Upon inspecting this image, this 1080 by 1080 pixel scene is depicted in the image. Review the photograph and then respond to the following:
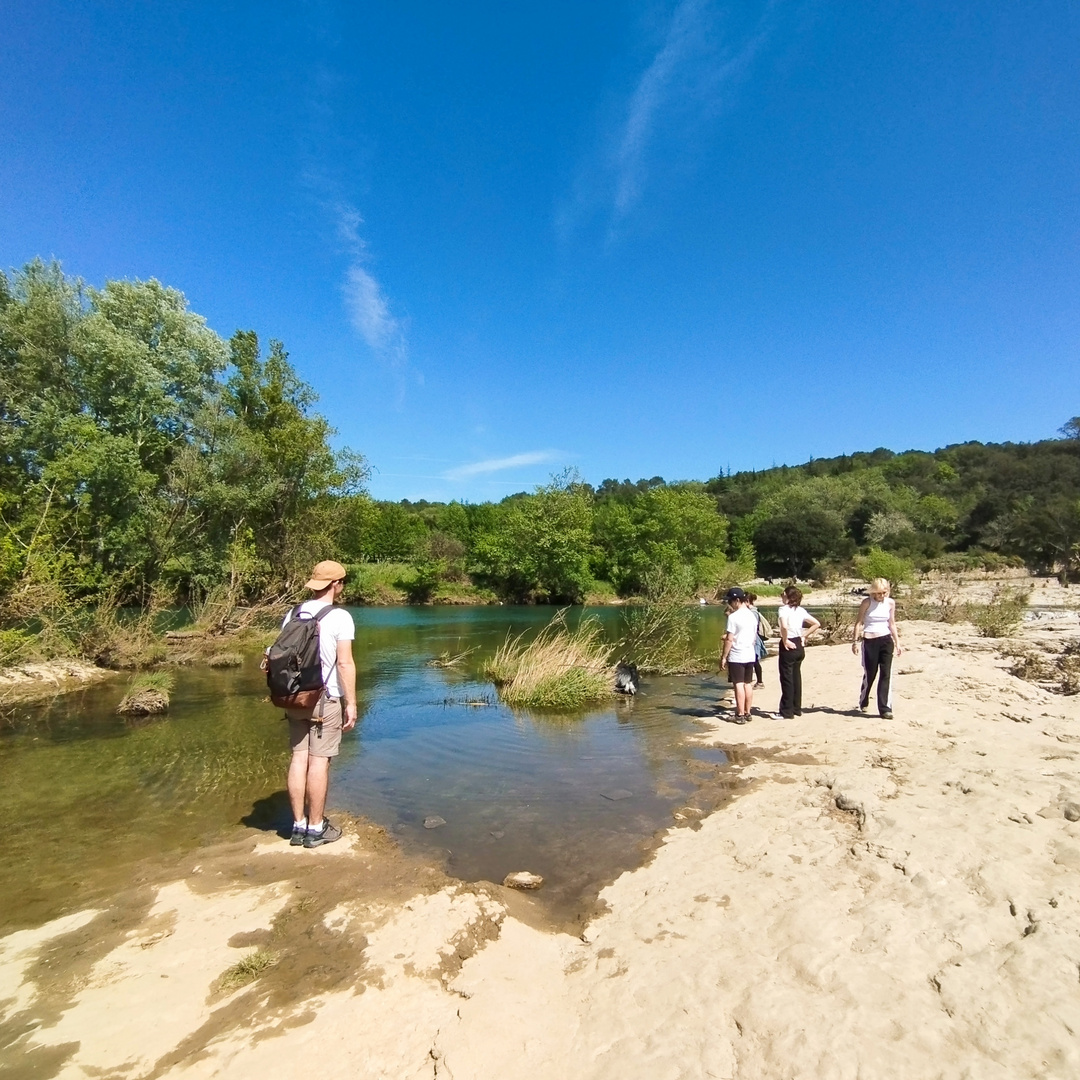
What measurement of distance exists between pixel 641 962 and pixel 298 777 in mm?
3246

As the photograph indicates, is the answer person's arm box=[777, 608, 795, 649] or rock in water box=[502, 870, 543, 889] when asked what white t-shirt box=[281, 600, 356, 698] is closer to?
rock in water box=[502, 870, 543, 889]

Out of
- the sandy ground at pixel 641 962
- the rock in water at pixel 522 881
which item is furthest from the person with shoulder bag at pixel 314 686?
the rock in water at pixel 522 881

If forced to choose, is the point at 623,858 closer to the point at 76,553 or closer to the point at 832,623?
the point at 832,623

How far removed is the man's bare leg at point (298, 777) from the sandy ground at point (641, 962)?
14.2 inches

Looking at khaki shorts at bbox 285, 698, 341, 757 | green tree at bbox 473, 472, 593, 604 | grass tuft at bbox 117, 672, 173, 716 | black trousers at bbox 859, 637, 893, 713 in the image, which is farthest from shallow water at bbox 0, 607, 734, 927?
green tree at bbox 473, 472, 593, 604

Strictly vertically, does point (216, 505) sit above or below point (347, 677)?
above

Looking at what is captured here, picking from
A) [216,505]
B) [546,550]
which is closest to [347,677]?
[216,505]

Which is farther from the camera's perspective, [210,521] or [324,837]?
[210,521]

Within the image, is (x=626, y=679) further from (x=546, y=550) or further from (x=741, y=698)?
(x=546, y=550)

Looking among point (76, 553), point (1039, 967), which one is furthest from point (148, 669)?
point (1039, 967)

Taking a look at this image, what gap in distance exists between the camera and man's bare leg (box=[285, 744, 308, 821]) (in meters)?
5.48

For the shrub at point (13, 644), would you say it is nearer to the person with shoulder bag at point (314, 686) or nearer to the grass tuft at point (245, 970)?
the person with shoulder bag at point (314, 686)

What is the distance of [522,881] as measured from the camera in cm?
517

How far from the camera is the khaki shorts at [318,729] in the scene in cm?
538
